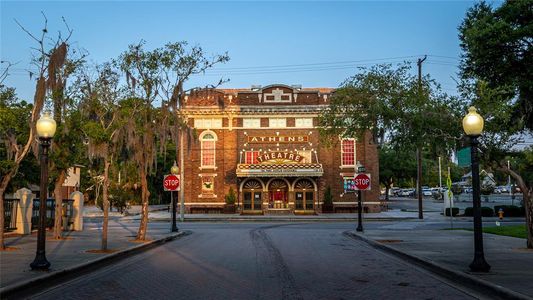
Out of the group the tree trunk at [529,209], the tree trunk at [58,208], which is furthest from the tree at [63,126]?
the tree trunk at [529,209]

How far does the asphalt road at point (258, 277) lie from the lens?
988 centimetres

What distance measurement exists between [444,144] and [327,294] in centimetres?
969

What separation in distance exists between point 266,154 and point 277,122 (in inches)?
128

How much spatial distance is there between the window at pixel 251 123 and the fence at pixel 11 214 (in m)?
29.3

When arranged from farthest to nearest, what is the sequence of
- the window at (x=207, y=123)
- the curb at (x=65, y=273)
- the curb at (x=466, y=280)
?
the window at (x=207, y=123), the curb at (x=65, y=273), the curb at (x=466, y=280)

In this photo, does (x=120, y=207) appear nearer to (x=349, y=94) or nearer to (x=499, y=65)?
(x=349, y=94)

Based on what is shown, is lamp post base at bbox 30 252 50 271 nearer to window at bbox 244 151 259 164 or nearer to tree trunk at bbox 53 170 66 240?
tree trunk at bbox 53 170 66 240

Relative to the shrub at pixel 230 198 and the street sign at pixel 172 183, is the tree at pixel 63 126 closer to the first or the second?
the street sign at pixel 172 183

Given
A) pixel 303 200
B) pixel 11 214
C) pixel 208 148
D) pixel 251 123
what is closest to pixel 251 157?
pixel 251 123

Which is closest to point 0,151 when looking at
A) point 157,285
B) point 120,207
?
point 157,285

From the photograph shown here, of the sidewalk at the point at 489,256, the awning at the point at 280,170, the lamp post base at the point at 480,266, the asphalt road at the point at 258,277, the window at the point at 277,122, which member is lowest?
the asphalt road at the point at 258,277

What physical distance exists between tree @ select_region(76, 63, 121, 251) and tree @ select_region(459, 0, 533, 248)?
1171cm

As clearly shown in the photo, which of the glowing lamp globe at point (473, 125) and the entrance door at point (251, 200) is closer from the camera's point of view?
the glowing lamp globe at point (473, 125)

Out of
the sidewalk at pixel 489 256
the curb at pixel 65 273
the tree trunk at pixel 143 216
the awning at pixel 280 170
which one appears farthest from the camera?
the awning at pixel 280 170
